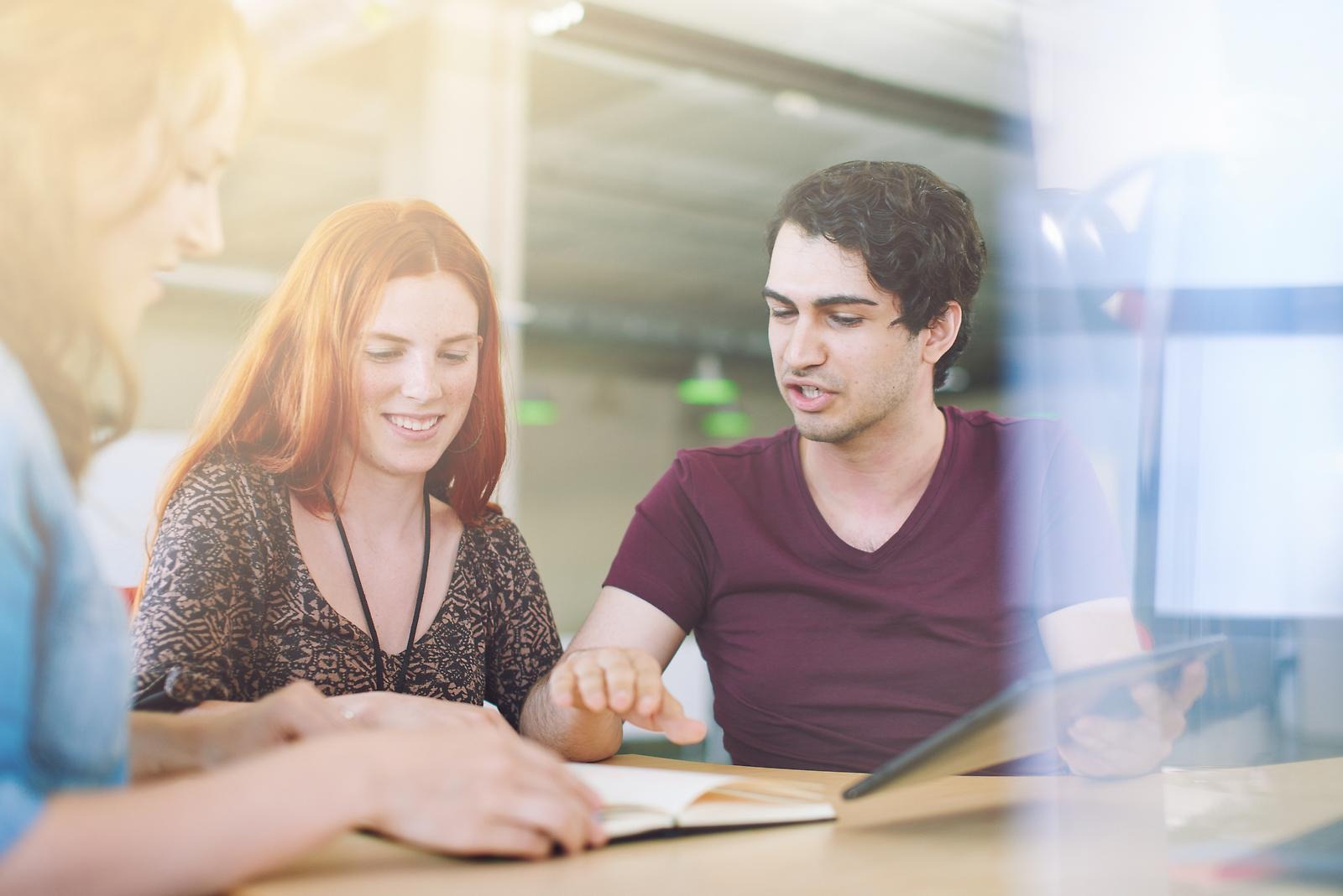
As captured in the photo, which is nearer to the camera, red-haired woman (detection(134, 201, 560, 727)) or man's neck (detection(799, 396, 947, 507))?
red-haired woman (detection(134, 201, 560, 727))

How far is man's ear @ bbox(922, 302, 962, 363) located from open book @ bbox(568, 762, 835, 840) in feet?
2.96

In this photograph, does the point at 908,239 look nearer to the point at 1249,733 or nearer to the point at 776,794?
the point at 776,794

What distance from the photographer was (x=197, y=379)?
923cm

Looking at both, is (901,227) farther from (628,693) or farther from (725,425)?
(725,425)

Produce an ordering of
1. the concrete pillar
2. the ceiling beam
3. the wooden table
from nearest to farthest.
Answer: the wooden table
the concrete pillar
the ceiling beam

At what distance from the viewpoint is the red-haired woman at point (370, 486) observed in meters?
1.19

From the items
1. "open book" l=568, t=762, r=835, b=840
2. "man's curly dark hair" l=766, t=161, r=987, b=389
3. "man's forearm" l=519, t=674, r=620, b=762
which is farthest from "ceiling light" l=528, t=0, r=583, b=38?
"open book" l=568, t=762, r=835, b=840

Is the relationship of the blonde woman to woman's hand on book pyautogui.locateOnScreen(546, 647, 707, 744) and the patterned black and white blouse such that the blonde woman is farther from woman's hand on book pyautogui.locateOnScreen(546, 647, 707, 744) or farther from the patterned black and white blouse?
the patterned black and white blouse

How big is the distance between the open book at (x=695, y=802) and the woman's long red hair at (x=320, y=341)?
1.91 ft

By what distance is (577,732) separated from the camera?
1129 millimetres

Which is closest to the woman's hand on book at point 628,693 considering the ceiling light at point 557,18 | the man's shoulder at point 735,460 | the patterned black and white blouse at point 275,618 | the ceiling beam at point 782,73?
the patterned black and white blouse at point 275,618

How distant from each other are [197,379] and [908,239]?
8776 millimetres

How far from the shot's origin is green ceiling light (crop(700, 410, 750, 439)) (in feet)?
41.5

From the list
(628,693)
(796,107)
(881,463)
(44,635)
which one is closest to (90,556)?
(44,635)
